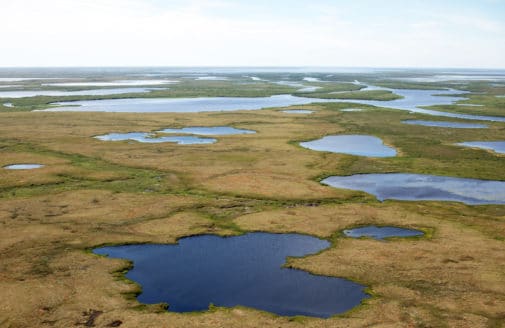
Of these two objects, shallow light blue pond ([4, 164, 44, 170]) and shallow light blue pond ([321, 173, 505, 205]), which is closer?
shallow light blue pond ([321, 173, 505, 205])

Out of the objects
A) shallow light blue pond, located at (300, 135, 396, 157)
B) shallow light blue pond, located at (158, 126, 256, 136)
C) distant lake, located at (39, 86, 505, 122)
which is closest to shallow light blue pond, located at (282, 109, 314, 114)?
distant lake, located at (39, 86, 505, 122)

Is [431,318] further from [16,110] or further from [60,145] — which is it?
[16,110]

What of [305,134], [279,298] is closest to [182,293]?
[279,298]

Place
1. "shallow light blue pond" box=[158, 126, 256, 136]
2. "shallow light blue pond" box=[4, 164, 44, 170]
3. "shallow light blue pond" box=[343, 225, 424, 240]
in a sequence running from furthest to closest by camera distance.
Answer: "shallow light blue pond" box=[158, 126, 256, 136] → "shallow light blue pond" box=[4, 164, 44, 170] → "shallow light blue pond" box=[343, 225, 424, 240]

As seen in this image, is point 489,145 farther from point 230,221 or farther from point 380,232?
point 230,221

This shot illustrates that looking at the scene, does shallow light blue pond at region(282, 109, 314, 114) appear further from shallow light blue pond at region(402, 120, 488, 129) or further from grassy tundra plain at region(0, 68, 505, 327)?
grassy tundra plain at region(0, 68, 505, 327)

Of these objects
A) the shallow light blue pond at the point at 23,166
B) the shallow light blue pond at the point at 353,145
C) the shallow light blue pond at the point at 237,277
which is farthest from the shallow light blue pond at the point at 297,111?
the shallow light blue pond at the point at 237,277

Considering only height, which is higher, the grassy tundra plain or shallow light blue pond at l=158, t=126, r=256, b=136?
shallow light blue pond at l=158, t=126, r=256, b=136

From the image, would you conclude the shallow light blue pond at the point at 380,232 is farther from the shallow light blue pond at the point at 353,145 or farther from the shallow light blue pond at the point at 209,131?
the shallow light blue pond at the point at 209,131
